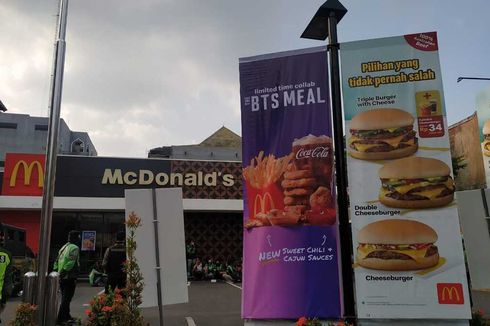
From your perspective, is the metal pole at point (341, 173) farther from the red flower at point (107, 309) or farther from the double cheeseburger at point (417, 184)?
the red flower at point (107, 309)

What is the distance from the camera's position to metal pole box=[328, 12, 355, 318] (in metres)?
6.14

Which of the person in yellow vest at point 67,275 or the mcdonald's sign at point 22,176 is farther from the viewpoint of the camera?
the mcdonald's sign at point 22,176

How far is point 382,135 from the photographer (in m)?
6.35

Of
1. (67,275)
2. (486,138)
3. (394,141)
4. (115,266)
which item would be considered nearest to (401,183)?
(394,141)

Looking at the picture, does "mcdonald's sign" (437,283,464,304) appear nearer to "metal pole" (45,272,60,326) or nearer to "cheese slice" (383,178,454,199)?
"cheese slice" (383,178,454,199)

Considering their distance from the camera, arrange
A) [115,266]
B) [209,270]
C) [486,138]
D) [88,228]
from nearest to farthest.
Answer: [115,266] → [486,138] → [209,270] → [88,228]

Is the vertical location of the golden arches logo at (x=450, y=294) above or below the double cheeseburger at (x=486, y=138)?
below

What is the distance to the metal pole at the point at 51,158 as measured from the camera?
660cm

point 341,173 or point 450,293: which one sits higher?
point 341,173

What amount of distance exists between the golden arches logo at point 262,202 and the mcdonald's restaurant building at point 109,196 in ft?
56.3

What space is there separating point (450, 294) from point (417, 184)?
143 cm

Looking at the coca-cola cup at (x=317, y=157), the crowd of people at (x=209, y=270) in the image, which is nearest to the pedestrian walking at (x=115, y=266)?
the coca-cola cup at (x=317, y=157)

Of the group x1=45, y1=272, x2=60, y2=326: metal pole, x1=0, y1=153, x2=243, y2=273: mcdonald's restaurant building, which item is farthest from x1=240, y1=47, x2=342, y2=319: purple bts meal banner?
x1=0, y1=153, x2=243, y2=273: mcdonald's restaurant building

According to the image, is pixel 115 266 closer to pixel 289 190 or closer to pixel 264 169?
pixel 264 169
